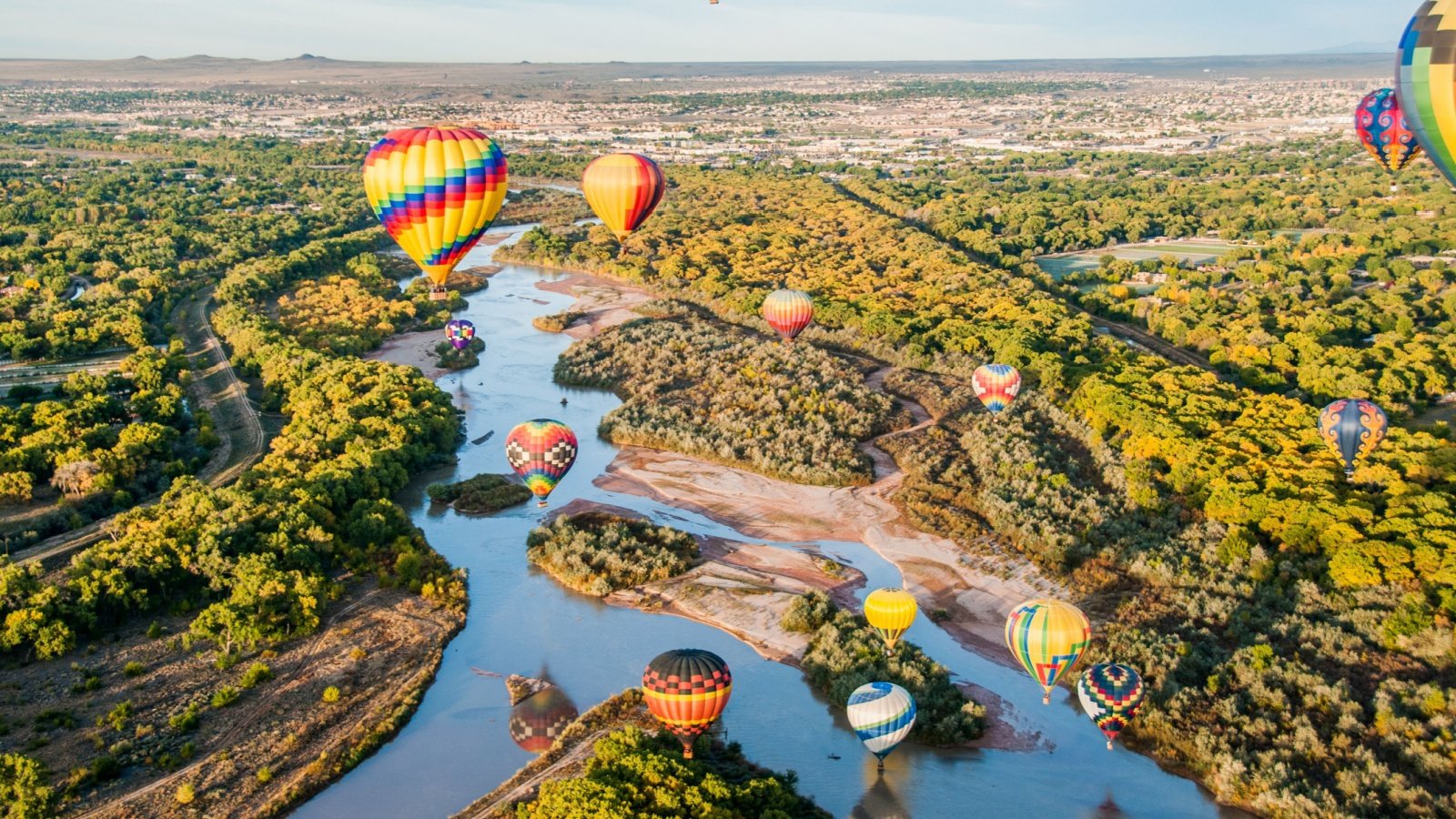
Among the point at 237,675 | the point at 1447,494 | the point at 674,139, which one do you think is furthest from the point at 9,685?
the point at 674,139

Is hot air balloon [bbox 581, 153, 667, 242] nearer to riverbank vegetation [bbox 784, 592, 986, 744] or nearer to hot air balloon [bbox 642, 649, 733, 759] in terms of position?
riverbank vegetation [bbox 784, 592, 986, 744]

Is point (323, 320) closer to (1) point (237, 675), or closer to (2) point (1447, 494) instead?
(1) point (237, 675)

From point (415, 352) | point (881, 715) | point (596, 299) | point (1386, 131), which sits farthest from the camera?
point (596, 299)

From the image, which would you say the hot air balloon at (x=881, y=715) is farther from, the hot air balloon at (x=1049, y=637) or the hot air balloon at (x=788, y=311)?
the hot air balloon at (x=788, y=311)

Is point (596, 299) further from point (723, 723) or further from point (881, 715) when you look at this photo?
point (881, 715)

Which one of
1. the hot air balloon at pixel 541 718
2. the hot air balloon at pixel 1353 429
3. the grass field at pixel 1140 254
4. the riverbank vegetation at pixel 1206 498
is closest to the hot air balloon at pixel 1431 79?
the riverbank vegetation at pixel 1206 498

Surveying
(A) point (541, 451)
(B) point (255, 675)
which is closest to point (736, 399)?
(A) point (541, 451)

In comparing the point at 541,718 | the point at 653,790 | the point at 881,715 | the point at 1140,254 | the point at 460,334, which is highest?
the point at 653,790
